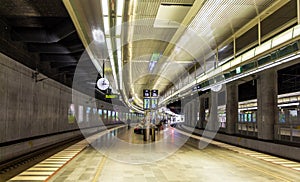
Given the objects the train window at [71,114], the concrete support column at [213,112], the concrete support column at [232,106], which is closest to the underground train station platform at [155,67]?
the concrete support column at [232,106]

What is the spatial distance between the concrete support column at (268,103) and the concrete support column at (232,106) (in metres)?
5.70

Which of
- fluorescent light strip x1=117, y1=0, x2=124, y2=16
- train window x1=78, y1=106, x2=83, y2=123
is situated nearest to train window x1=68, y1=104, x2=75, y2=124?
train window x1=78, y1=106, x2=83, y2=123

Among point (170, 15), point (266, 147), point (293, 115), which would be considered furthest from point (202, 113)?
point (170, 15)

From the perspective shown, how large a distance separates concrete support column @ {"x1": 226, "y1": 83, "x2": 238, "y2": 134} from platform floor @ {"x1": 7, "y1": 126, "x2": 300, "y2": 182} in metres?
9.38

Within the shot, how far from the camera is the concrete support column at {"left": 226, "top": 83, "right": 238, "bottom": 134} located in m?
23.4

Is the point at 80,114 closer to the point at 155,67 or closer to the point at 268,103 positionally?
the point at 155,67

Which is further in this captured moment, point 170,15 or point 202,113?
point 202,113

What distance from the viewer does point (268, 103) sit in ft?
55.3

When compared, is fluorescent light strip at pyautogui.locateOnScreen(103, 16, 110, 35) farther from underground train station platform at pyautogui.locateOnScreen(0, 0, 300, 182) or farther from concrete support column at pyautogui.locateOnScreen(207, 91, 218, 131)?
concrete support column at pyautogui.locateOnScreen(207, 91, 218, 131)

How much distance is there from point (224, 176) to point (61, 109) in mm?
16214

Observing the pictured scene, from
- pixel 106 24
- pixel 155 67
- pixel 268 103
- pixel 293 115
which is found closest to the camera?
pixel 106 24

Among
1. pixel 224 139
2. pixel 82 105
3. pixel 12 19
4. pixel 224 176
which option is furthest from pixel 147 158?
pixel 82 105

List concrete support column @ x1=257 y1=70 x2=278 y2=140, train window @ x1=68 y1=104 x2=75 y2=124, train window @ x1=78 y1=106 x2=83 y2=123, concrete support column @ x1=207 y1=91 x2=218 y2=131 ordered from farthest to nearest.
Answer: train window @ x1=78 y1=106 x2=83 y2=123, concrete support column @ x1=207 y1=91 x2=218 y2=131, train window @ x1=68 y1=104 x2=75 y2=124, concrete support column @ x1=257 y1=70 x2=278 y2=140

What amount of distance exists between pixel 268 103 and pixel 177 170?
8.08 meters
